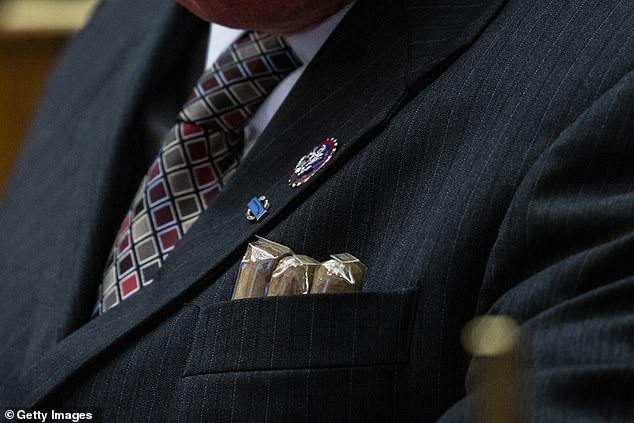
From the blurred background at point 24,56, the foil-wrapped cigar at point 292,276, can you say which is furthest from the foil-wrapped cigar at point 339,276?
the blurred background at point 24,56

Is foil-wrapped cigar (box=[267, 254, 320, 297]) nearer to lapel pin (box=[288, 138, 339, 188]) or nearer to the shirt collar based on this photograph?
lapel pin (box=[288, 138, 339, 188])

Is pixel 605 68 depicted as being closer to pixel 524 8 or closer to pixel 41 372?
pixel 524 8

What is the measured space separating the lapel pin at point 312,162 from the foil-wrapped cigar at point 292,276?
79 millimetres

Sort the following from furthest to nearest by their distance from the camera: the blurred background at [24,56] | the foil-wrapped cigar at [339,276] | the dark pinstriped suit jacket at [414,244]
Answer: the blurred background at [24,56], the foil-wrapped cigar at [339,276], the dark pinstriped suit jacket at [414,244]

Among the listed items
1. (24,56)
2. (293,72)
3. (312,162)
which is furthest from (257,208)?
(24,56)

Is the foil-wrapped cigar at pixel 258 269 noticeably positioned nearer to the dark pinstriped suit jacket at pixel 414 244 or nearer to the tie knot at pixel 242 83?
the dark pinstriped suit jacket at pixel 414 244

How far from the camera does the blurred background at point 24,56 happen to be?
223 centimetres

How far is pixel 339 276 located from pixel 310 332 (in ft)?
0.14

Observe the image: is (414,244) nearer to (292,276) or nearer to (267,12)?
(292,276)

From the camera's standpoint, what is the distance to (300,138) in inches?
30.5

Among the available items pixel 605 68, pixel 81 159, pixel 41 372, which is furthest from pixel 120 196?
pixel 605 68

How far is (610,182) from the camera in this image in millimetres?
573

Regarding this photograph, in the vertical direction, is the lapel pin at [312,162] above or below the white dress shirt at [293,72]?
below

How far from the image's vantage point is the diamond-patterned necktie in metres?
0.83
